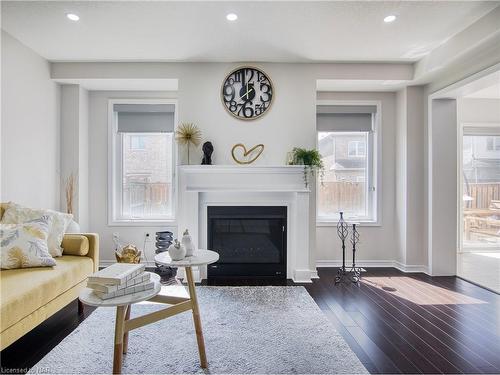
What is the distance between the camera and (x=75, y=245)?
2822 mm

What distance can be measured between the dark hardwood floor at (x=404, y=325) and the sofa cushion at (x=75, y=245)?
53 centimetres

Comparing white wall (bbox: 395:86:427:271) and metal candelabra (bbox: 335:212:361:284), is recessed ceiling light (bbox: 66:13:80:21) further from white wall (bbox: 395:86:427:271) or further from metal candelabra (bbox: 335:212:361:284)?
white wall (bbox: 395:86:427:271)

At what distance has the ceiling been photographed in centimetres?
264

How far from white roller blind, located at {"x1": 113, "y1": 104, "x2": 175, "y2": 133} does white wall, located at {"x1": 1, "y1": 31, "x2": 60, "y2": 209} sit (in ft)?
A: 2.57

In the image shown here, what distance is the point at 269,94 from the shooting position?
12.3 feet

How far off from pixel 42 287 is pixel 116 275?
88 cm

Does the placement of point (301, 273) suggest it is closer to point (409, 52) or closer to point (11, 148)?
point (409, 52)

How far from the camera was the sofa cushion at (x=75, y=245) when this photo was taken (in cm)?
282

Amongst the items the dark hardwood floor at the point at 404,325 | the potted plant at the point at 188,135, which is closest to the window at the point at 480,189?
the dark hardwood floor at the point at 404,325

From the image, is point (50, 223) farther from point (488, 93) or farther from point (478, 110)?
point (478, 110)

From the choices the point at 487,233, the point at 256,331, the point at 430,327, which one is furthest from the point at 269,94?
the point at 487,233

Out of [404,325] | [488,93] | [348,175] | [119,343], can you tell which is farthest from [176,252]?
[488,93]

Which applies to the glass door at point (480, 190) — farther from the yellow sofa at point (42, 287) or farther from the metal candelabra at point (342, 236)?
the yellow sofa at point (42, 287)

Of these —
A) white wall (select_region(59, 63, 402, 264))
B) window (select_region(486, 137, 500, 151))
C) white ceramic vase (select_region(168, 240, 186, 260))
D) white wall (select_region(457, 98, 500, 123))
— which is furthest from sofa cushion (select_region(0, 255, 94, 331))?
window (select_region(486, 137, 500, 151))
